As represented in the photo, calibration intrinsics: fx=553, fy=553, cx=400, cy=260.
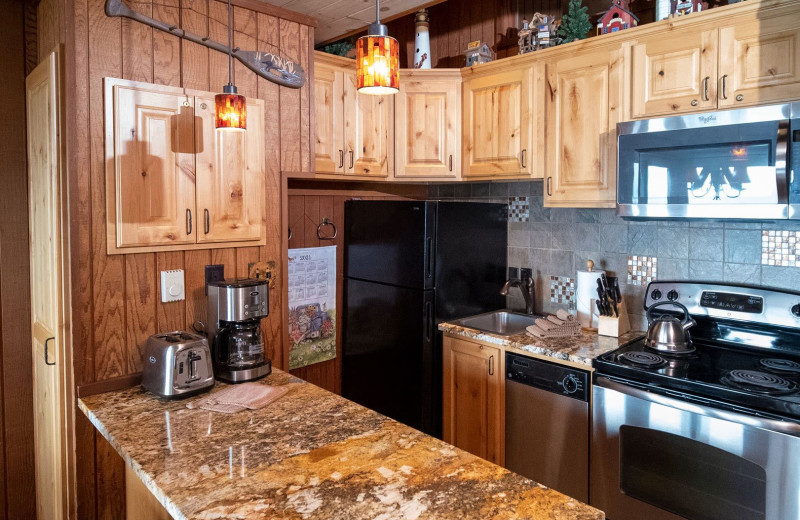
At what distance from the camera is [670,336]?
2.34 m

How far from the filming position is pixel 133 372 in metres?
2.08

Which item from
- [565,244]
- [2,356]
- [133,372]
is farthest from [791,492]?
[2,356]

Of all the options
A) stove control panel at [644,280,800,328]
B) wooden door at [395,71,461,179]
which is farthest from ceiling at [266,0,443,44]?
stove control panel at [644,280,800,328]

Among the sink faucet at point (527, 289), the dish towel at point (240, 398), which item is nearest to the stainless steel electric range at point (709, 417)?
the sink faucet at point (527, 289)

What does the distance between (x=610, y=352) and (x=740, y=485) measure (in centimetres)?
65

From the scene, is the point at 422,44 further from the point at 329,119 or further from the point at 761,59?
the point at 761,59

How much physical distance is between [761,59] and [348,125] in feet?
6.06

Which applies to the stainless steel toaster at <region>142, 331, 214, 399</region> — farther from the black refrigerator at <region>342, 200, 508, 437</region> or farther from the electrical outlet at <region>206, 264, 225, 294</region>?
the black refrigerator at <region>342, 200, 508, 437</region>

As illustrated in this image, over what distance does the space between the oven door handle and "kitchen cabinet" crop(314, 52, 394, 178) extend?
1616mm

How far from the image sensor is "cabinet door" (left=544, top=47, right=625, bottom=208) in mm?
2477

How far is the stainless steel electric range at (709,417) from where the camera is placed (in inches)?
71.9

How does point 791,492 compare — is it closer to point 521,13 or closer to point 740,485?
point 740,485

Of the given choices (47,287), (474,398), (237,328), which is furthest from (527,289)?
(47,287)

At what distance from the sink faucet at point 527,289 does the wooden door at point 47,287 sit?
7.02ft
